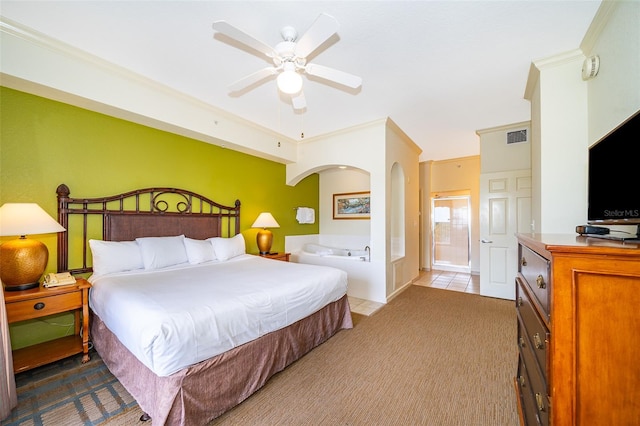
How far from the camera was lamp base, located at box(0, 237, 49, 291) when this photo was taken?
207cm

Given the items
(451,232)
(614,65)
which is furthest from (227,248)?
(451,232)

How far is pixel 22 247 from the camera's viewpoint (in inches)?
84.0

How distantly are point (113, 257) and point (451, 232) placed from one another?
6946 mm

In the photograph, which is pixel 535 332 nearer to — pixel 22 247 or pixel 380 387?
pixel 380 387

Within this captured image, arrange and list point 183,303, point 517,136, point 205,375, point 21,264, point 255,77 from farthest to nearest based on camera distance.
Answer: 1. point 517,136
2. point 255,77
3. point 21,264
4. point 183,303
5. point 205,375

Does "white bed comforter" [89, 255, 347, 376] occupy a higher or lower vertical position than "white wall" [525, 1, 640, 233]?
lower

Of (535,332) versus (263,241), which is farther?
(263,241)

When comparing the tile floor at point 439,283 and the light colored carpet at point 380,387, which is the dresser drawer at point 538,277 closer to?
the light colored carpet at point 380,387

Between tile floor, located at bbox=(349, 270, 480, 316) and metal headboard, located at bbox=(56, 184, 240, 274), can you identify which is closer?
metal headboard, located at bbox=(56, 184, 240, 274)

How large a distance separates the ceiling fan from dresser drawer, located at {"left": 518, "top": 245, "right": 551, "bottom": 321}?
5.58ft

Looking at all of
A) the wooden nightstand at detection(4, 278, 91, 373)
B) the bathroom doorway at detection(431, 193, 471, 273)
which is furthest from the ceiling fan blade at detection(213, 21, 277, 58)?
the bathroom doorway at detection(431, 193, 471, 273)

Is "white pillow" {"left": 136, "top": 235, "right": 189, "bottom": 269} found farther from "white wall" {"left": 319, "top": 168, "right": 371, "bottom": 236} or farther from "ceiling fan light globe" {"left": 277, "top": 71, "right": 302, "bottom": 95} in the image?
"white wall" {"left": 319, "top": 168, "right": 371, "bottom": 236}

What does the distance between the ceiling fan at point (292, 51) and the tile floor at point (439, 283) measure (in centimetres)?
298

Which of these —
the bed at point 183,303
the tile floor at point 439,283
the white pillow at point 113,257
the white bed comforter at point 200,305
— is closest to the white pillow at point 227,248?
the bed at point 183,303
